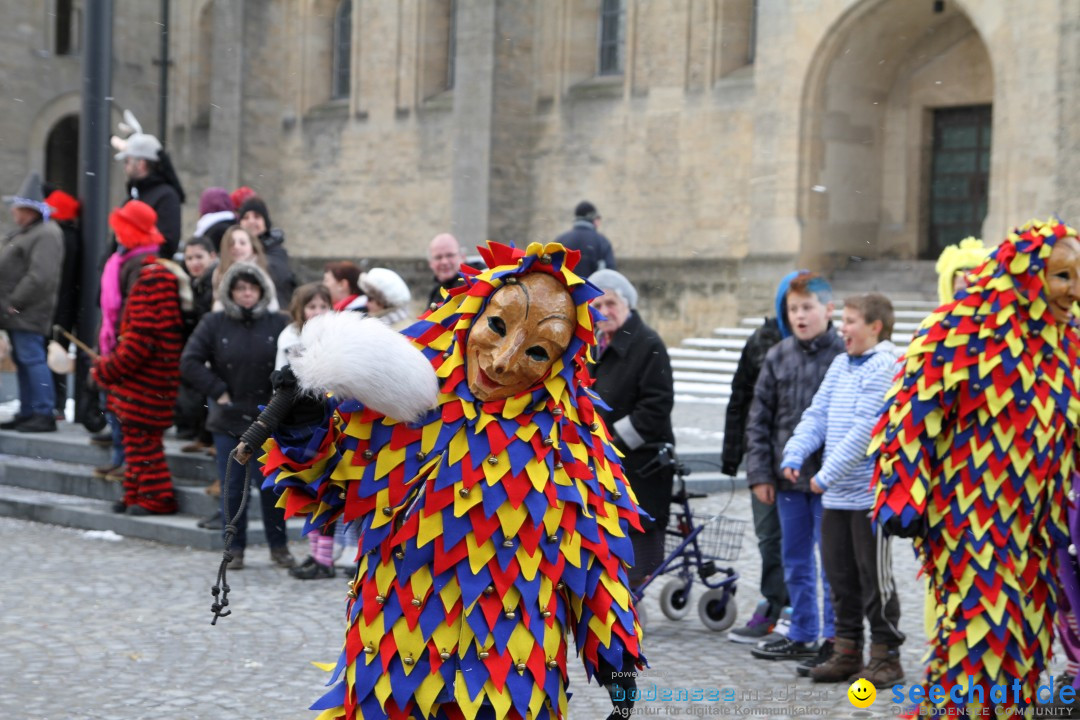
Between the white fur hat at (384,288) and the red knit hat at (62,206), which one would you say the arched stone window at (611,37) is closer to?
the red knit hat at (62,206)

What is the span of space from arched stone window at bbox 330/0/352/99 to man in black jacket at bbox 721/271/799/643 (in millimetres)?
24248

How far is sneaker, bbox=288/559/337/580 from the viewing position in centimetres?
793

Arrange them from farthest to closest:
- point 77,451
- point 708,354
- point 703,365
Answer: point 708,354 < point 703,365 < point 77,451

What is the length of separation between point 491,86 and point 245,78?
757 centimetres

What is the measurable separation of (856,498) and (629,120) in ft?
61.1

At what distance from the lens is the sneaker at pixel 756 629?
6777 mm

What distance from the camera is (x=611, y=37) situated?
25.2 metres

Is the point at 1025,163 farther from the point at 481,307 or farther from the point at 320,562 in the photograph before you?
the point at 481,307

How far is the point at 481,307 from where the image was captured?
3510 mm

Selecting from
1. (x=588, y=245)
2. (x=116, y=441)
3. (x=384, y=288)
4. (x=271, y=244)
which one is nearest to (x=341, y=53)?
(x=588, y=245)

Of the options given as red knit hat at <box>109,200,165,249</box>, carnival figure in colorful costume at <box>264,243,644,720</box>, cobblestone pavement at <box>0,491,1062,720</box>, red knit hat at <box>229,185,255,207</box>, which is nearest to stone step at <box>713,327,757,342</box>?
red knit hat at <box>229,185,255,207</box>

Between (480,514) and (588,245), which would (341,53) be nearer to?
(588,245)

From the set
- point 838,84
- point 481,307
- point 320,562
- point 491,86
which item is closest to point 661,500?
point 320,562

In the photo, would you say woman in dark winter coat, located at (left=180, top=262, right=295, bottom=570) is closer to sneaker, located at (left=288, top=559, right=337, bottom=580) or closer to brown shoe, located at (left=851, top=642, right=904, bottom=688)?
sneaker, located at (left=288, top=559, right=337, bottom=580)
